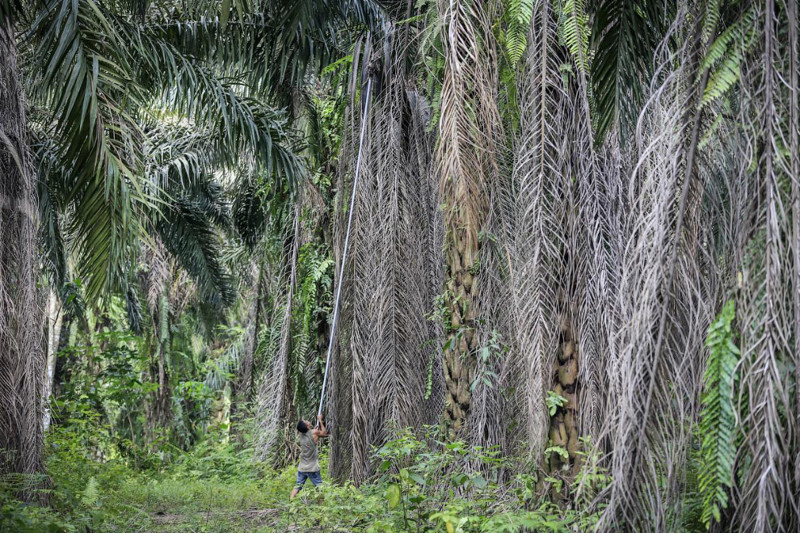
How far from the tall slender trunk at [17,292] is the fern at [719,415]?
4.94 meters

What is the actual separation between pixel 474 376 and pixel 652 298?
9.98 feet

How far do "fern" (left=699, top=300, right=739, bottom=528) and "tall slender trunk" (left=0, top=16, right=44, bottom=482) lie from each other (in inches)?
195

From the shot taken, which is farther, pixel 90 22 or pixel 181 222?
pixel 181 222

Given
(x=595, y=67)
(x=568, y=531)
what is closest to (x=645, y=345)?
(x=568, y=531)

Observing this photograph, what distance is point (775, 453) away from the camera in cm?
261

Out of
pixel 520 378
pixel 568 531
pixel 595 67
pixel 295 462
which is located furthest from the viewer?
pixel 295 462

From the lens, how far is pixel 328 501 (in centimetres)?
661

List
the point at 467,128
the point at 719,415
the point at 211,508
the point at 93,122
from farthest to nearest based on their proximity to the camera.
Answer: the point at 211,508, the point at 93,122, the point at 467,128, the point at 719,415

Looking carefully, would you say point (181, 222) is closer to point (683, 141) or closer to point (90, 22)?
point (90, 22)

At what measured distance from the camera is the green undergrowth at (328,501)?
4.67m

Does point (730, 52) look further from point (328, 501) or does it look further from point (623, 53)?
point (328, 501)

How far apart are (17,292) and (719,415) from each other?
5.24 meters

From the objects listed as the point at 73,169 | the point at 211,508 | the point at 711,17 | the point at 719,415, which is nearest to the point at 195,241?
the point at 211,508

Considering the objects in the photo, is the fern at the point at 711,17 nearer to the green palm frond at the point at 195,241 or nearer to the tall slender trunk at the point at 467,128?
the tall slender trunk at the point at 467,128
